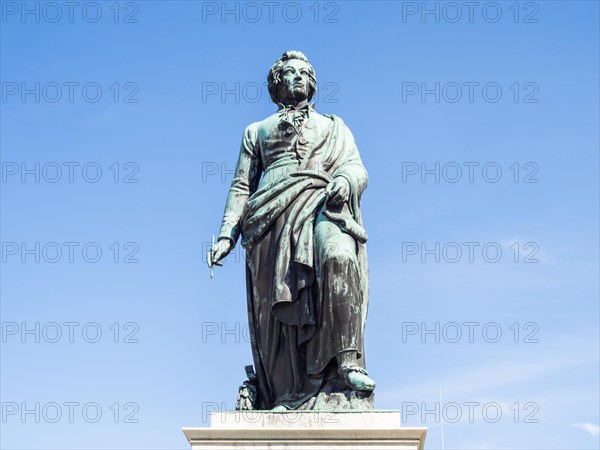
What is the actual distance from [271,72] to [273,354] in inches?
142

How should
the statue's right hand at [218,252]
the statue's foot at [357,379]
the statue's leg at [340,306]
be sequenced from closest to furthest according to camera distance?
the statue's foot at [357,379] < the statue's leg at [340,306] < the statue's right hand at [218,252]

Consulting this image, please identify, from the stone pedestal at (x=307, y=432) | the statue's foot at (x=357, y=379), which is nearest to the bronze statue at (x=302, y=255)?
the statue's foot at (x=357, y=379)

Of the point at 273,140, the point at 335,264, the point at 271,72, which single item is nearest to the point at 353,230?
the point at 335,264

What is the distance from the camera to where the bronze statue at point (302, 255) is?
39.1 feet

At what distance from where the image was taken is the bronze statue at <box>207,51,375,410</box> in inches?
469

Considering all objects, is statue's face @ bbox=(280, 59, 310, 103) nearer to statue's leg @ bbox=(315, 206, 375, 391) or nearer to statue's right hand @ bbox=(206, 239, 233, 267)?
statue's right hand @ bbox=(206, 239, 233, 267)

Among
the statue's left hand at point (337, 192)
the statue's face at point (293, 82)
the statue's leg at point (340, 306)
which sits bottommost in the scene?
the statue's leg at point (340, 306)

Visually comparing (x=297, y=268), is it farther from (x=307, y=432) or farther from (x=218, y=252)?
(x=307, y=432)

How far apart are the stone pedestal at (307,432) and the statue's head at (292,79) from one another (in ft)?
13.5

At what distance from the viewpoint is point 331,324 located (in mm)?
11938

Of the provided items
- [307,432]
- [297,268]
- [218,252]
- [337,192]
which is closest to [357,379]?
[307,432]

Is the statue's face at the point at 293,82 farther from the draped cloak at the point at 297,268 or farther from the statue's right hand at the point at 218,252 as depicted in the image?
the statue's right hand at the point at 218,252

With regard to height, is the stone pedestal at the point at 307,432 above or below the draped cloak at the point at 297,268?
below

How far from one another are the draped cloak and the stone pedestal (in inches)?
23.8
